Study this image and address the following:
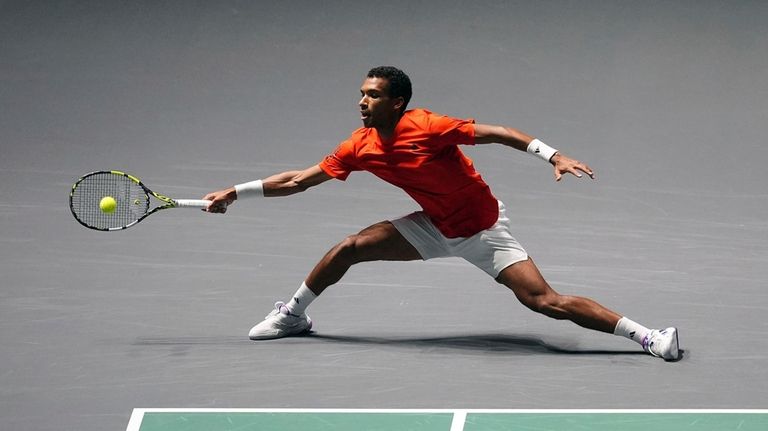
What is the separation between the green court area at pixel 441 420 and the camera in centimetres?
667

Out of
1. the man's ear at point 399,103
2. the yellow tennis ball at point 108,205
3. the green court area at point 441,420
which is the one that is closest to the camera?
the green court area at point 441,420

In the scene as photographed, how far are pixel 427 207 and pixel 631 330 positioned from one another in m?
1.23

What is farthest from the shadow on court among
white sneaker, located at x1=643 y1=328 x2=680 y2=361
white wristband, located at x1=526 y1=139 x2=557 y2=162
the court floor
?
white wristband, located at x1=526 y1=139 x2=557 y2=162

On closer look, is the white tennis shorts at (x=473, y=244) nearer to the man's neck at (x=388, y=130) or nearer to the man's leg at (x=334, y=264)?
the man's leg at (x=334, y=264)

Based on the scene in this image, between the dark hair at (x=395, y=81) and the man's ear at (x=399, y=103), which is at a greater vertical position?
the dark hair at (x=395, y=81)

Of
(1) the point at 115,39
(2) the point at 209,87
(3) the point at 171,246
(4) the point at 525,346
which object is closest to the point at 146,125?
(2) the point at 209,87

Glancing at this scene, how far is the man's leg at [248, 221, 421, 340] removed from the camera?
311 inches

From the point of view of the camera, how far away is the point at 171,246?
31.6ft

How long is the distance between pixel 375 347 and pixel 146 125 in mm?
4886

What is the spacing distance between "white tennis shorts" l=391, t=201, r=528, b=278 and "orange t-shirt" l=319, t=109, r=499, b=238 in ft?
0.14

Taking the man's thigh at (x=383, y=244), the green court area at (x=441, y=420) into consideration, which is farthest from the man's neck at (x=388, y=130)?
the green court area at (x=441, y=420)

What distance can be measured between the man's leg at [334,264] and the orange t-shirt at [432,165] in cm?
24

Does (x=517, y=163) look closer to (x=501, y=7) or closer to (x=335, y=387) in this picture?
(x=501, y=7)

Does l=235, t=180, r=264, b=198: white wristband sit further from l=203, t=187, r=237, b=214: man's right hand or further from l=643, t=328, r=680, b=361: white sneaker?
l=643, t=328, r=680, b=361: white sneaker
